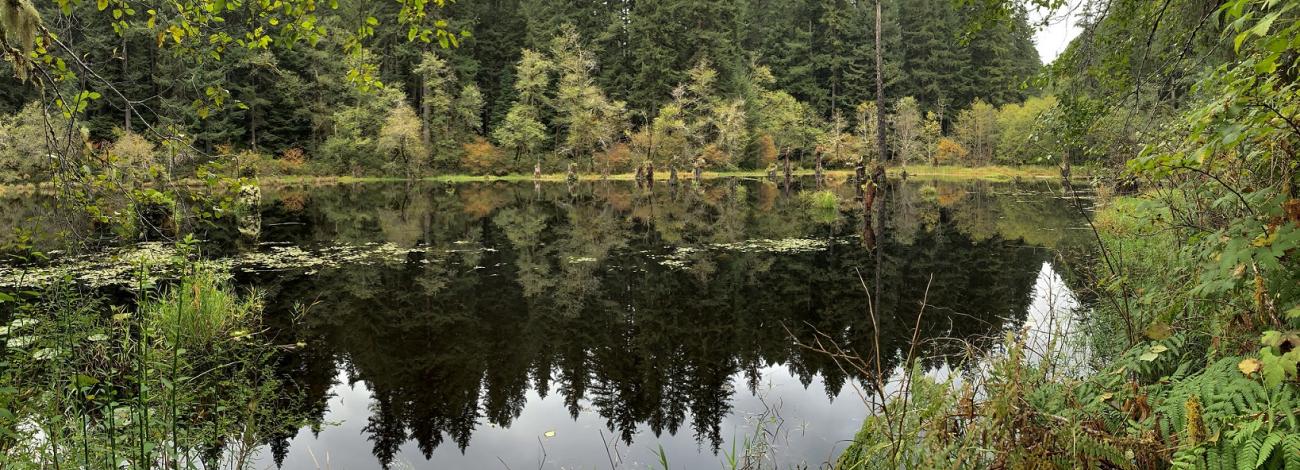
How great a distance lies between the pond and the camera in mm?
5270

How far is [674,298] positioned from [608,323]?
5.25ft

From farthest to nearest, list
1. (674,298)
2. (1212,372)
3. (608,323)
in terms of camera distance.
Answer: (674,298) < (608,323) < (1212,372)

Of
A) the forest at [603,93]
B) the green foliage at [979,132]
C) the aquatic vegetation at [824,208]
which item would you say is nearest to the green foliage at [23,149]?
the forest at [603,93]

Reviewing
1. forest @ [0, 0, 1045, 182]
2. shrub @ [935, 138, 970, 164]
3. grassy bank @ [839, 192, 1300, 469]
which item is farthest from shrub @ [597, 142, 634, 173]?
grassy bank @ [839, 192, 1300, 469]

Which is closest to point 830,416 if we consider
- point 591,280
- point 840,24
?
point 591,280

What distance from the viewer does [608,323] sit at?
333 inches

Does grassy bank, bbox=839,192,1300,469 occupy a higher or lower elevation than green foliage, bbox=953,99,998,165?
lower

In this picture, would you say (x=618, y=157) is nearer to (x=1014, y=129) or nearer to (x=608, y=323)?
(x=1014, y=129)

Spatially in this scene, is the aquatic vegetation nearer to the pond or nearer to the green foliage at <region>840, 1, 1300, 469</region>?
the pond

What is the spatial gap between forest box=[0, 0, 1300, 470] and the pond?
6 centimetres

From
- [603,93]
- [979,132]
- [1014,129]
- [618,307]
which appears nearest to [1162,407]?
[618,307]

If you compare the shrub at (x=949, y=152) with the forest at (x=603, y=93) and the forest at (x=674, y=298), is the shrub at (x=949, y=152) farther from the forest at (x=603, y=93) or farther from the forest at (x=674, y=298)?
the forest at (x=674, y=298)

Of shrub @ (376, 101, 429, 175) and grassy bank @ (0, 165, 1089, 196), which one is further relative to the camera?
grassy bank @ (0, 165, 1089, 196)

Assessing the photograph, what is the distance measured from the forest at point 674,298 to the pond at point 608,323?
0.18ft
